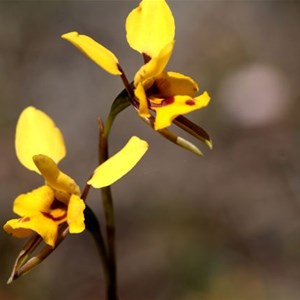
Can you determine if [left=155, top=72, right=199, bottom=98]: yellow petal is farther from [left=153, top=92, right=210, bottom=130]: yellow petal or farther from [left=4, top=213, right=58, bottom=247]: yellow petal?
[left=4, top=213, right=58, bottom=247]: yellow petal

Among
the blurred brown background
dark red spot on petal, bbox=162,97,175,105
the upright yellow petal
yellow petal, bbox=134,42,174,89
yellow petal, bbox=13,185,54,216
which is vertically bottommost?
the blurred brown background

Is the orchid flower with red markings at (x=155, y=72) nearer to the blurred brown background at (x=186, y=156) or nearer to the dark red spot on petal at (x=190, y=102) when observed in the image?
the dark red spot on petal at (x=190, y=102)

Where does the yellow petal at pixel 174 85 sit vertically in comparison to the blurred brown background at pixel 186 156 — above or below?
above

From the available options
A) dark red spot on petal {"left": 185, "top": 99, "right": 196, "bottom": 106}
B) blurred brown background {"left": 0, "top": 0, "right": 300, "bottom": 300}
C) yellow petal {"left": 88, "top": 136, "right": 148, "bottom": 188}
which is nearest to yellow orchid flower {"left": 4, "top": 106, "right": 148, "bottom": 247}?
yellow petal {"left": 88, "top": 136, "right": 148, "bottom": 188}

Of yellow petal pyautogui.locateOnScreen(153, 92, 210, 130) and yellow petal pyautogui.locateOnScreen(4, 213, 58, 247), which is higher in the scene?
yellow petal pyautogui.locateOnScreen(153, 92, 210, 130)

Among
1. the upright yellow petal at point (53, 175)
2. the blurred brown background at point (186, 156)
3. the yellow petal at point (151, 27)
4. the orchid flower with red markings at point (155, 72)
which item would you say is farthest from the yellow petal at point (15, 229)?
the blurred brown background at point (186, 156)

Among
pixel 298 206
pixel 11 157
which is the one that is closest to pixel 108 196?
pixel 298 206
